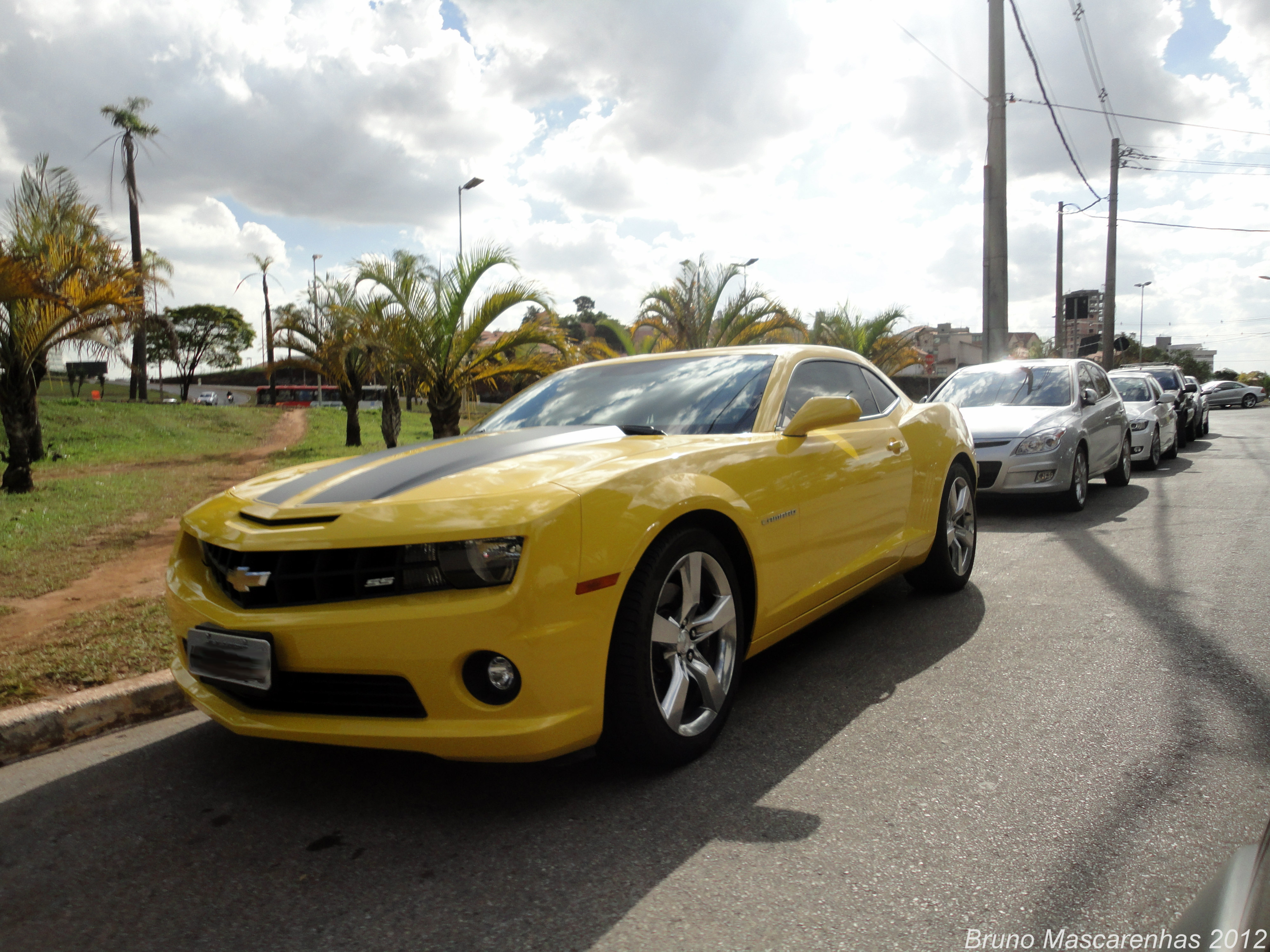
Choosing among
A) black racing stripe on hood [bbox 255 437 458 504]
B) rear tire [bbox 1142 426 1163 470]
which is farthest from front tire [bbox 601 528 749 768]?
rear tire [bbox 1142 426 1163 470]

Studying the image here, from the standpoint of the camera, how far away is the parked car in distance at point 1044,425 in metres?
8.25

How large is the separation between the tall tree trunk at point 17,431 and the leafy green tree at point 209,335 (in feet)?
159

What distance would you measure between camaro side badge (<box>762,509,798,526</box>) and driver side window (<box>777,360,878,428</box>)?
0.41m

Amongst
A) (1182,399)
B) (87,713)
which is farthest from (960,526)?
(1182,399)

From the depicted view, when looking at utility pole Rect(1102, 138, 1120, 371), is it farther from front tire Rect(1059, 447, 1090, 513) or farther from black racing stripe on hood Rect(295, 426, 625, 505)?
black racing stripe on hood Rect(295, 426, 625, 505)

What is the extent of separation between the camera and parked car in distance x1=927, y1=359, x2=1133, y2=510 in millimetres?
8250

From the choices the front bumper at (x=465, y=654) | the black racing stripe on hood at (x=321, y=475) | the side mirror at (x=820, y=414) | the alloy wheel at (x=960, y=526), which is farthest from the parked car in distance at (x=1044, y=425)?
the front bumper at (x=465, y=654)

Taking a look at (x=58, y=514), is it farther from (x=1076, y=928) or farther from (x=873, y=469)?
(x=1076, y=928)

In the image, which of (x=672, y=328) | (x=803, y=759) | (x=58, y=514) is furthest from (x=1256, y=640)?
(x=672, y=328)

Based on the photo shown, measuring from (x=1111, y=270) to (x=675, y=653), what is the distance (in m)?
29.7

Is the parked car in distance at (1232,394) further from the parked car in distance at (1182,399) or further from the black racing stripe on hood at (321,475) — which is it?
the black racing stripe on hood at (321,475)

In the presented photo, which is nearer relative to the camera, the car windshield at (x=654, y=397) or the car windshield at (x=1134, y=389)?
the car windshield at (x=654, y=397)

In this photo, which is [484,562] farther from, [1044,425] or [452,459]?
[1044,425]

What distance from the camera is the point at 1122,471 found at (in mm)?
10289
